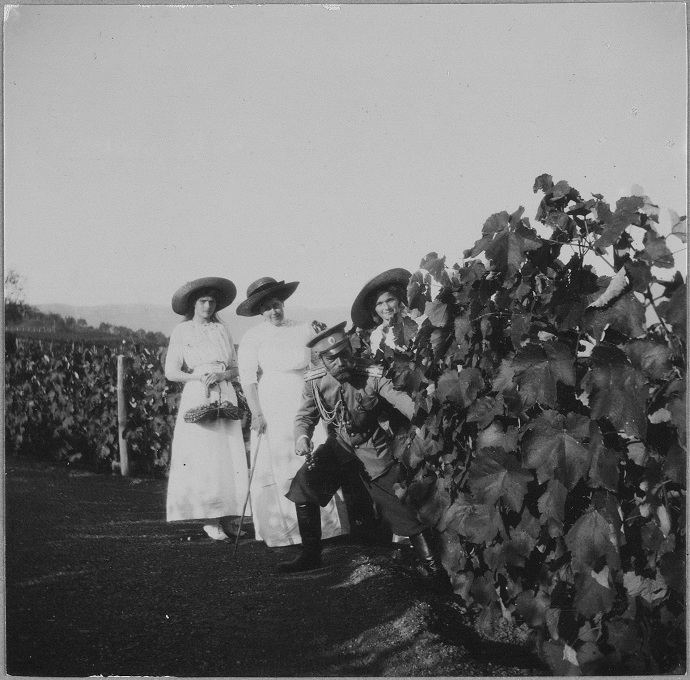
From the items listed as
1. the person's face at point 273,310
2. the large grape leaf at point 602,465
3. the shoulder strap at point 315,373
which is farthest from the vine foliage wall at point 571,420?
the person's face at point 273,310

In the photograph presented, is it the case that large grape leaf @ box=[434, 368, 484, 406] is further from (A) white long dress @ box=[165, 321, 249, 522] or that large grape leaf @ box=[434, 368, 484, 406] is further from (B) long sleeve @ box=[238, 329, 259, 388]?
(A) white long dress @ box=[165, 321, 249, 522]

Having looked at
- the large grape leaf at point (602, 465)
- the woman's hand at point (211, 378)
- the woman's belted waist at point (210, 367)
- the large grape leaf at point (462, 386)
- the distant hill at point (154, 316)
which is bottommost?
the large grape leaf at point (602, 465)

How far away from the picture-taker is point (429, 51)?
13.7 ft

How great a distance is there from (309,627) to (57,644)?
1.42 meters

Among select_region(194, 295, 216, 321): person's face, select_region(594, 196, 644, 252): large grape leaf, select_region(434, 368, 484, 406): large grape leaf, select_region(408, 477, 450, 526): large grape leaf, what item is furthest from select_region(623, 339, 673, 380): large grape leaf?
select_region(194, 295, 216, 321): person's face

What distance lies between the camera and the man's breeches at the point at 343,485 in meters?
4.20

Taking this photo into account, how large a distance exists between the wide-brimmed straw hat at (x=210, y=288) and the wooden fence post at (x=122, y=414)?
1.89ft

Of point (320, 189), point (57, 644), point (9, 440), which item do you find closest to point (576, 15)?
point (320, 189)

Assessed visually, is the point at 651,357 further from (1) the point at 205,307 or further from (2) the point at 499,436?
(1) the point at 205,307

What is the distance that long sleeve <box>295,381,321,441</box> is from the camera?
164 inches

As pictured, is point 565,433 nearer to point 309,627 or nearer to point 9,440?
point 309,627

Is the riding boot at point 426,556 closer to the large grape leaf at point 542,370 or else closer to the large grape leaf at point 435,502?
the large grape leaf at point 435,502

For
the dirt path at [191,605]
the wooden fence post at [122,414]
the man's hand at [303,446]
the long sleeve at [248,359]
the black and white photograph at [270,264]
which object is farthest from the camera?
the wooden fence post at [122,414]

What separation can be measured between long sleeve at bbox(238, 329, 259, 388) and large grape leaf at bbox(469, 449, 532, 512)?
1.54 meters
